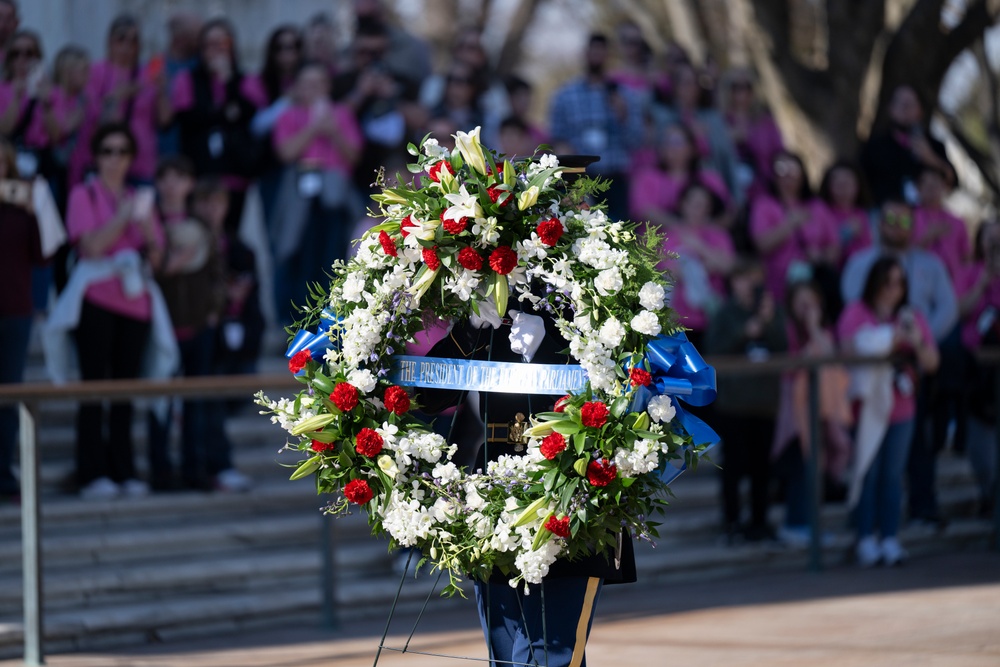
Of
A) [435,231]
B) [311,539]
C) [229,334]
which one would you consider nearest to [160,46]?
[229,334]

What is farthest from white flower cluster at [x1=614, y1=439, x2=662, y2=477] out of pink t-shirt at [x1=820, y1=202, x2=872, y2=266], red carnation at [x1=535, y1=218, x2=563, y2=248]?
pink t-shirt at [x1=820, y1=202, x2=872, y2=266]

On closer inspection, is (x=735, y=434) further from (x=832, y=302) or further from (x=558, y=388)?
(x=558, y=388)

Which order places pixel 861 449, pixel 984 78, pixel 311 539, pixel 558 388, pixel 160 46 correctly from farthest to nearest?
pixel 984 78, pixel 160 46, pixel 861 449, pixel 311 539, pixel 558 388

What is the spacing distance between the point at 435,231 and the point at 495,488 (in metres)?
0.80

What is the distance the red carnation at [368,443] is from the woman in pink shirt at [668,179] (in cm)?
602

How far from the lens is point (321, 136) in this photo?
9953 millimetres

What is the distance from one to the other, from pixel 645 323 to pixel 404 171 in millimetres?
5824

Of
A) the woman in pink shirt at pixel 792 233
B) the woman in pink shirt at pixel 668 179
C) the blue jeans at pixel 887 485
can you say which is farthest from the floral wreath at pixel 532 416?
the woman in pink shirt at pixel 792 233

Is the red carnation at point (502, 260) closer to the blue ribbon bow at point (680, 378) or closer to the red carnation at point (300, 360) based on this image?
the blue ribbon bow at point (680, 378)

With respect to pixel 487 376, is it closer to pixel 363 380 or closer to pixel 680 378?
pixel 363 380

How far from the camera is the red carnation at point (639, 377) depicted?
14.1ft

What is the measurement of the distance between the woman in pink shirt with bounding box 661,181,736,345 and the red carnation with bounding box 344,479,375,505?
17.5 ft

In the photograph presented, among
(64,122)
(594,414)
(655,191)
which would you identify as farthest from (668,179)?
(594,414)

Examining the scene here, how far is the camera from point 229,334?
898 centimetres
